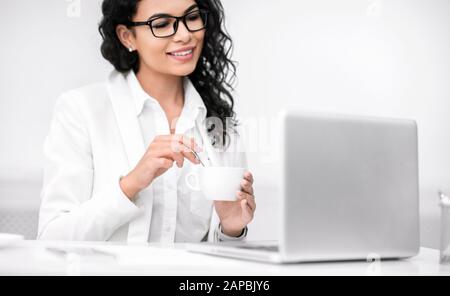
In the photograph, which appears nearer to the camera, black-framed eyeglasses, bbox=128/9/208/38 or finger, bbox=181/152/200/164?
finger, bbox=181/152/200/164

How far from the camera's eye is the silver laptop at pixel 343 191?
88cm

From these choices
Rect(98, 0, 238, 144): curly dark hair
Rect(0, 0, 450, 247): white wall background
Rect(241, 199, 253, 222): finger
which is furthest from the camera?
Rect(0, 0, 450, 247): white wall background

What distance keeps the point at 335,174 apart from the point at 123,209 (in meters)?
0.83

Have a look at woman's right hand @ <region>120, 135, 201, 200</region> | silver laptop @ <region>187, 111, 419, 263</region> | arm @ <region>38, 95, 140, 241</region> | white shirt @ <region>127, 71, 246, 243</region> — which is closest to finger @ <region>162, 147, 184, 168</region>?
woman's right hand @ <region>120, 135, 201, 200</region>

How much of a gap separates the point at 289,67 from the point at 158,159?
1.20 metres

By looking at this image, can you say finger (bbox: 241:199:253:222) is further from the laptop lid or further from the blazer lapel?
the laptop lid

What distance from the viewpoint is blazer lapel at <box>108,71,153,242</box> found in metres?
1.74

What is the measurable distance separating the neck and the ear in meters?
0.08

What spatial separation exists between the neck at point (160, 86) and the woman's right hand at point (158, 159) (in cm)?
46

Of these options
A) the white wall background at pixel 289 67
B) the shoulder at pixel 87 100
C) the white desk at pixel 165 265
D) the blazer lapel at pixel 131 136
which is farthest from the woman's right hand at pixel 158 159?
the white wall background at pixel 289 67

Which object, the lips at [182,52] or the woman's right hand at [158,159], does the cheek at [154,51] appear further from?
the woman's right hand at [158,159]

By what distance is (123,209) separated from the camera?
1.63 m
